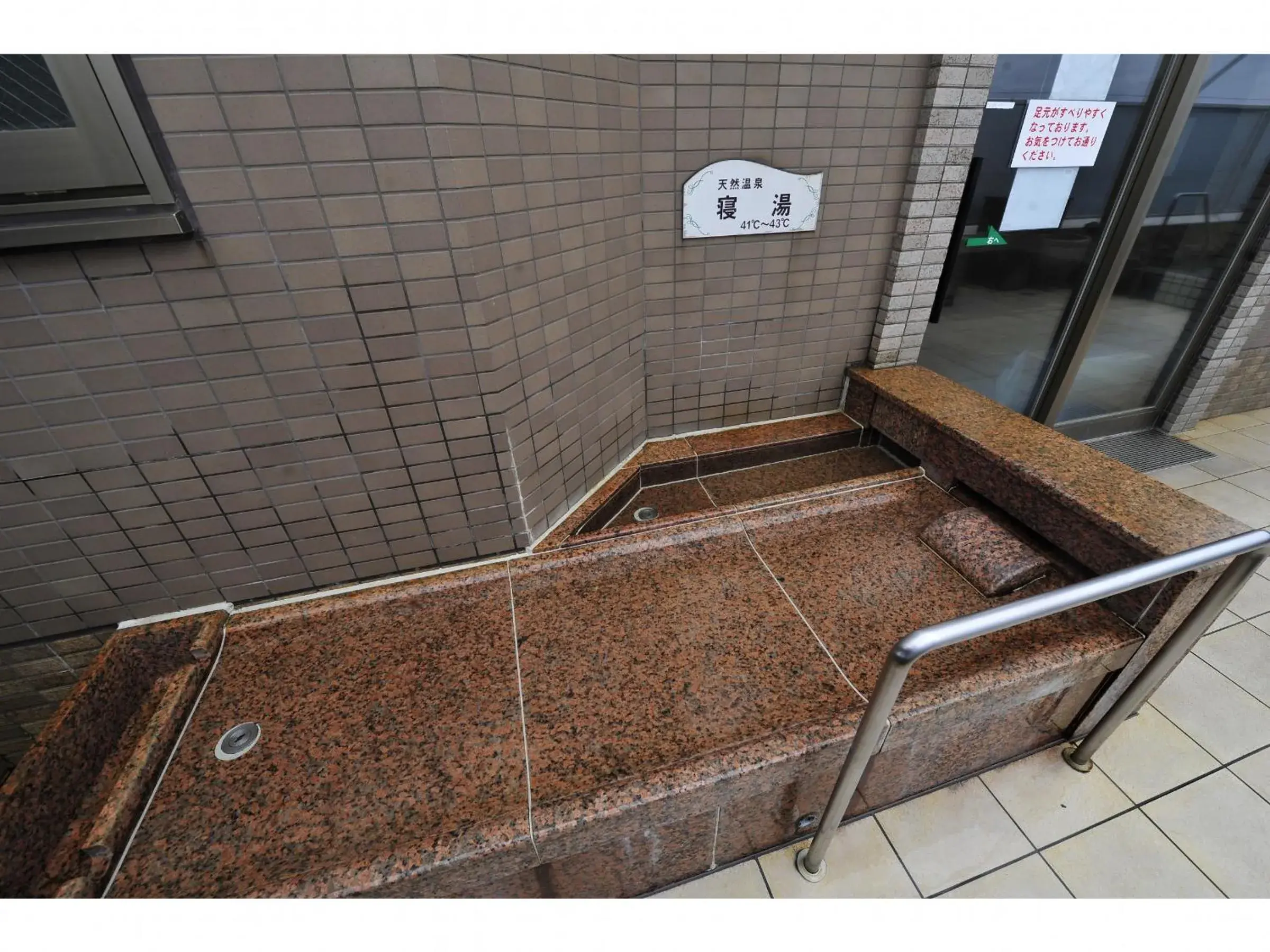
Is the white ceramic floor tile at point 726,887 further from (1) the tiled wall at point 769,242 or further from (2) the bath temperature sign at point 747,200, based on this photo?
(2) the bath temperature sign at point 747,200

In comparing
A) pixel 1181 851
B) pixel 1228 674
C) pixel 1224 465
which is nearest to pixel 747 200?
pixel 1181 851

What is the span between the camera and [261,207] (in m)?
1.55

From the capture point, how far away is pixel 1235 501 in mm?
3812

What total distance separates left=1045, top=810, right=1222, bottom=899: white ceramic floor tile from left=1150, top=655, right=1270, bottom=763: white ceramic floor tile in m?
0.62

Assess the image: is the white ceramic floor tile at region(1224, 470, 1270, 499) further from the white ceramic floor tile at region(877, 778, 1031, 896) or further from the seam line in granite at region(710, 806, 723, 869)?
the seam line in granite at region(710, 806, 723, 869)

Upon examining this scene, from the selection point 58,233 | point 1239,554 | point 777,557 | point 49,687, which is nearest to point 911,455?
point 777,557

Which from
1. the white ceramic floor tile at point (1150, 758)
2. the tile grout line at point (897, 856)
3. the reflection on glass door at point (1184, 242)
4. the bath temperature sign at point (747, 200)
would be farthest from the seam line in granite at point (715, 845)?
the reflection on glass door at point (1184, 242)

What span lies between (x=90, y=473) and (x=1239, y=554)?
371 centimetres

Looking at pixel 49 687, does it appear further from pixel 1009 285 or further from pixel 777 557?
pixel 1009 285

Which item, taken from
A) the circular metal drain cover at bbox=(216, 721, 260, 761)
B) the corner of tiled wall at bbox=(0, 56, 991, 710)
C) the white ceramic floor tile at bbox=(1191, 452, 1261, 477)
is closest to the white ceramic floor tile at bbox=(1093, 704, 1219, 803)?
the corner of tiled wall at bbox=(0, 56, 991, 710)

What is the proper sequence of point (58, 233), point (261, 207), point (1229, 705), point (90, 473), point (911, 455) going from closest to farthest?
point (58, 233) < point (261, 207) < point (90, 473) < point (1229, 705) < point (911, 455)

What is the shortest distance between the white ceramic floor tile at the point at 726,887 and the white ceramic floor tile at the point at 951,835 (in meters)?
0.55

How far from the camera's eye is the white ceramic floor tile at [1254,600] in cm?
294

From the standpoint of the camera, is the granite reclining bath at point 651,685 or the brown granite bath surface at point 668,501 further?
the brown granite bath surface at point 668,501
